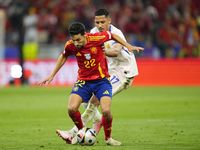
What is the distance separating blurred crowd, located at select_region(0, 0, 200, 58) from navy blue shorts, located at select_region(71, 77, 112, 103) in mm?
15319

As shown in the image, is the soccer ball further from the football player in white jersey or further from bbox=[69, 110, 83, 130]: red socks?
the football player in white jersey

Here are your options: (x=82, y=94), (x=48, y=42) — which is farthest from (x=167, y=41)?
(x=82, y=94)

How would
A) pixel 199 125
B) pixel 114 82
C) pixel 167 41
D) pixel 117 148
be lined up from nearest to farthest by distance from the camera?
pixel 117 148 < pixel 114 82 < pixel 199 125 < pixel 167 41

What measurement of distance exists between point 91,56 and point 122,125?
269 cm

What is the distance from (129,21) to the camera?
2317cm

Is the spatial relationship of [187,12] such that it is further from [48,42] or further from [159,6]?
[48,42]

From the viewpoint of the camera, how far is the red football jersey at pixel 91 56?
5.79m

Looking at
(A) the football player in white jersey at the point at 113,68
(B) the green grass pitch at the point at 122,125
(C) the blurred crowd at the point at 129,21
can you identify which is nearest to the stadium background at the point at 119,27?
(C) the blurred crowd at the point at 129,21

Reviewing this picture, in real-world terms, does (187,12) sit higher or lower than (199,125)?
higher

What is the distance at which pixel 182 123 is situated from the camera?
8.05 m

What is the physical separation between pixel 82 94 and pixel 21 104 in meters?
7.24

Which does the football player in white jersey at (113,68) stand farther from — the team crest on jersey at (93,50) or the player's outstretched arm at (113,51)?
the team crest on jersey at (93,50)

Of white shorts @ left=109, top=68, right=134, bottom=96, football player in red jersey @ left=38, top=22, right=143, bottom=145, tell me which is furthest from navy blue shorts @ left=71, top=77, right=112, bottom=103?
white shorts @ left=109, top=68, right=134, bottom=96

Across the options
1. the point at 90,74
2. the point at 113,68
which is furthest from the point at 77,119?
the point at 113,68
